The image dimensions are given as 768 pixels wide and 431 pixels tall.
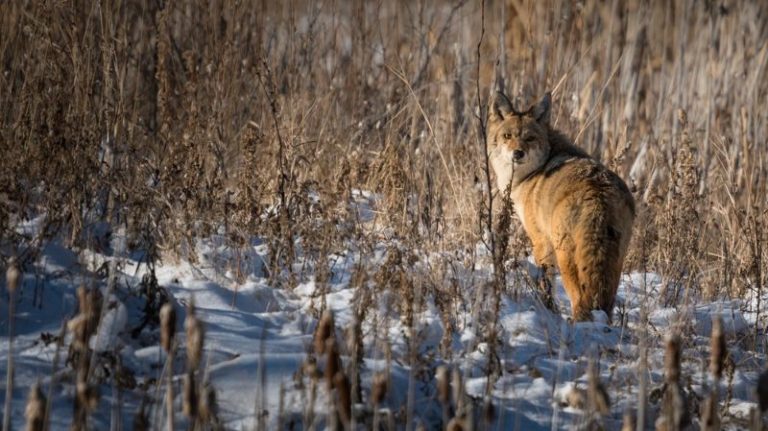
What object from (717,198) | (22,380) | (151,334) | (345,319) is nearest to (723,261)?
(717,198)

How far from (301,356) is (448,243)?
206cm

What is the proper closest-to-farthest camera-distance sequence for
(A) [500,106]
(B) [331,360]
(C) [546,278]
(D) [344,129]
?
(B) [331,360] < (C) [546,278] < (A) [500,106] < (D) [344,129]

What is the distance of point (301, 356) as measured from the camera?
3752mm

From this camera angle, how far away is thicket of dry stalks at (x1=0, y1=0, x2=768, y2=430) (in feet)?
15.9

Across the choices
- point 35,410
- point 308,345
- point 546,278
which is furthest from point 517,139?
point 35,410

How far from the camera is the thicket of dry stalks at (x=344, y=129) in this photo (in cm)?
486

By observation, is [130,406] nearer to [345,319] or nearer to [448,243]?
[345,319]

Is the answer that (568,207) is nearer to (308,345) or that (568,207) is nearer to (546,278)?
(546,278)

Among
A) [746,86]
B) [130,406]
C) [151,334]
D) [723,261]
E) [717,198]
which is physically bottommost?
[130,406]

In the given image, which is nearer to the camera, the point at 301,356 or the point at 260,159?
the point at 301,356

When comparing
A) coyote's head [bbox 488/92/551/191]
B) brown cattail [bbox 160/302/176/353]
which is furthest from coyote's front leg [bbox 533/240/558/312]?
brown cattail [bbox 160/302/176/353]

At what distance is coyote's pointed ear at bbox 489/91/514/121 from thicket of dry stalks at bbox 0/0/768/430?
0.14m

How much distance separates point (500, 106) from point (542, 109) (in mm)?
302

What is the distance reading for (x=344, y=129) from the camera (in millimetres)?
7297
